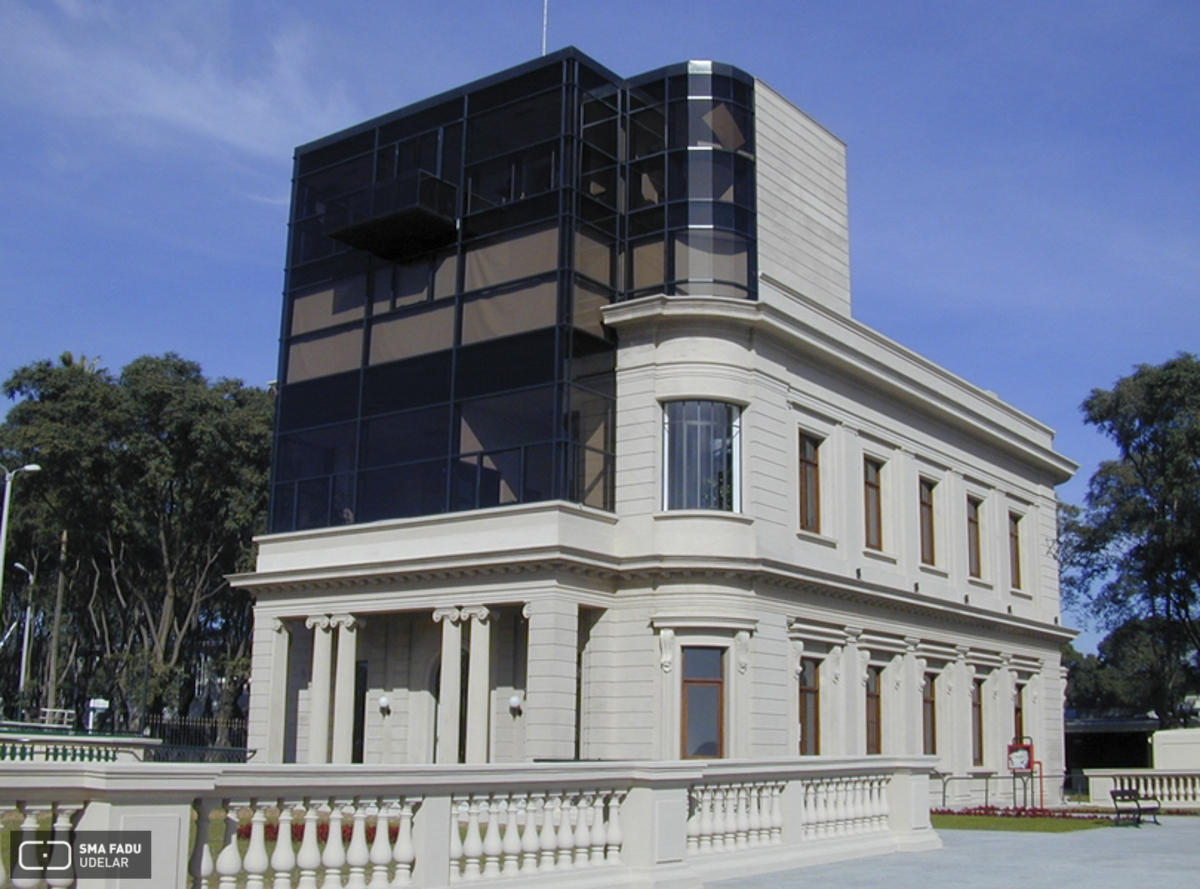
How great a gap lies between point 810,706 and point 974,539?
1121cm

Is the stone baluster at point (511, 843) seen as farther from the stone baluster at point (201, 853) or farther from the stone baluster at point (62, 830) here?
the stone baluster at point (62, 830)

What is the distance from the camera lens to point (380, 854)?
33.0ft

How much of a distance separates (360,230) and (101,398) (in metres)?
22.8

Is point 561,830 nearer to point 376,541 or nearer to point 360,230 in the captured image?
point 376,541

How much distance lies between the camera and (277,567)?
31172mm

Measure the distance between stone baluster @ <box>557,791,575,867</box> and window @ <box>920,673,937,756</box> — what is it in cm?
2343

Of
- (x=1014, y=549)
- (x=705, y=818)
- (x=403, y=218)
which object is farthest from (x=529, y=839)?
(x=1014, y=549)

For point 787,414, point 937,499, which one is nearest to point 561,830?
point 787,414

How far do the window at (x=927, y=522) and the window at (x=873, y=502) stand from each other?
7.79 feet

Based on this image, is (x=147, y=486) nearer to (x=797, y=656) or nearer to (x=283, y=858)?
(x=797, y=656)

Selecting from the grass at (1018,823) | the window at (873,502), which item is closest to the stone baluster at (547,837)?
the grass at (1018,823)

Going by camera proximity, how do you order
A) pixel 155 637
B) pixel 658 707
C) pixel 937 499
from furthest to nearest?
pixel 155 637
pixel 937 499
pixel 658 707

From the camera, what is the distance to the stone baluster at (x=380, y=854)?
33.0 feet

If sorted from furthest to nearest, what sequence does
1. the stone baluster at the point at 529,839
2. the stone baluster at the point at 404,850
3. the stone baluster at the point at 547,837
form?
the stone baluster at the point at 547,837, the stone baluster at the point at 529,839, the stone baluster at the point at 404,850
